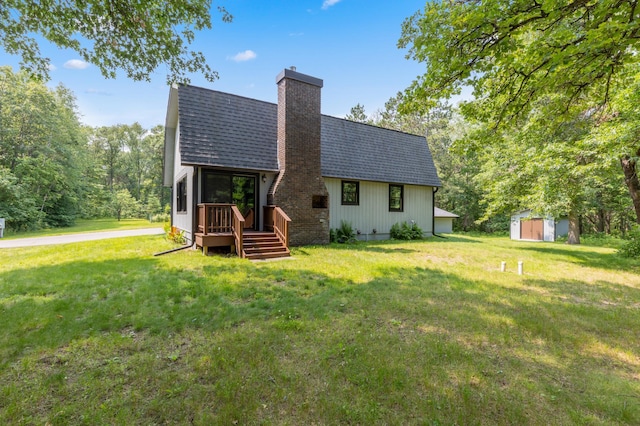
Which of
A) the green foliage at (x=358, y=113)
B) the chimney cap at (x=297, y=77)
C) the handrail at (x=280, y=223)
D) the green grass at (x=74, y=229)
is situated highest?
the green foliage at (x=358, y=113)

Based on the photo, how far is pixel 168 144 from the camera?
43.2 ft

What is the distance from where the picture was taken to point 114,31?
5281 millimetres

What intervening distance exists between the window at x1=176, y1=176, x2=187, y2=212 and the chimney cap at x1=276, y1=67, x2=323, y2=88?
518 cm

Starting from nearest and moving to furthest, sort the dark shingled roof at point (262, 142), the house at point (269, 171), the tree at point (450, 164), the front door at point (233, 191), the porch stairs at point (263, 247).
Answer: the porch stairs at point (263, 247), the house at point (269, 171), the dark shingled roof at point (262, 142), the front door at point (233, 191), the tree at point (450, 164)

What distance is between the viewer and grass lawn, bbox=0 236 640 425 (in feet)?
7.27

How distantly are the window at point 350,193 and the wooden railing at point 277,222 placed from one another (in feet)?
11.8

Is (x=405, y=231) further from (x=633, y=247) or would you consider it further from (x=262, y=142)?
(x=262, y=142)

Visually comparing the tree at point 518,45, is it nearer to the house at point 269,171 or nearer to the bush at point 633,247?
the house at point 269,171

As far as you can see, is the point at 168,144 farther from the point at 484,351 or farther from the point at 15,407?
the point at 484,351

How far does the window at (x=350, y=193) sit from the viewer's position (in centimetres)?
1229

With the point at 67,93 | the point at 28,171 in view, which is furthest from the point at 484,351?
the point at 67,93

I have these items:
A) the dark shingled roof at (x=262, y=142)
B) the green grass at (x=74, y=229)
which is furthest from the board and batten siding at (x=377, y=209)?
the green grass at (x=74, y=229)

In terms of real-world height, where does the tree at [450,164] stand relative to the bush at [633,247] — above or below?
above

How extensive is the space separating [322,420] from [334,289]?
316cm
